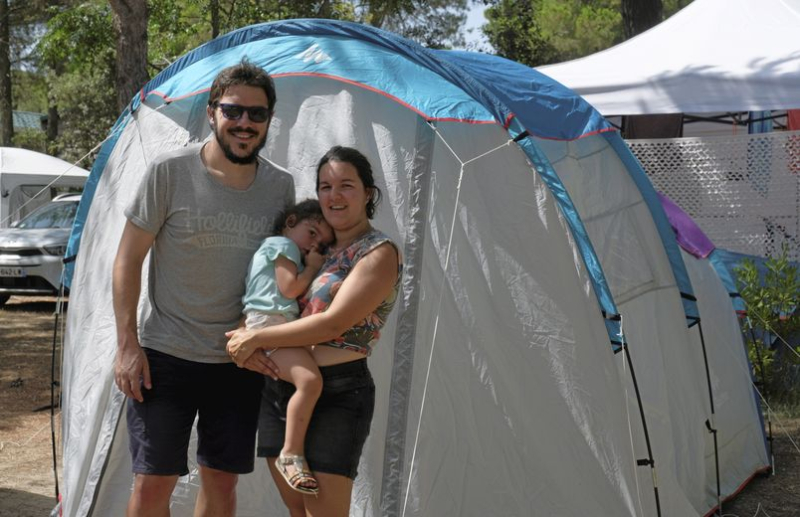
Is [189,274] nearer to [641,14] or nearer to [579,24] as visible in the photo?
[641,14]

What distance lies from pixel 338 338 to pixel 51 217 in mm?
11795

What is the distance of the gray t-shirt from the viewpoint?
3389 millimetres

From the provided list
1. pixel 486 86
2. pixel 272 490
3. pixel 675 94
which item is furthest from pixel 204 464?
pixel 675 94

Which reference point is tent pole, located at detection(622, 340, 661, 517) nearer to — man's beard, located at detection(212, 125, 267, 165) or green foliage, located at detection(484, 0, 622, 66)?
man's beard, located at detection(212, 125, 267, 165)

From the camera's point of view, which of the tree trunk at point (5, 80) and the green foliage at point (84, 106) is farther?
the green foliage at point (84, 106)

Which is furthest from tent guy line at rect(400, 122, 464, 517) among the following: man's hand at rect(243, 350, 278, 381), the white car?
the white car

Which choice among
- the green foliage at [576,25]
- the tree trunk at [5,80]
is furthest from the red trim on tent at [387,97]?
the green foliage at [576,25]

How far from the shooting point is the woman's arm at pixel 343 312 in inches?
124

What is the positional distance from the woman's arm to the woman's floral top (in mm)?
48

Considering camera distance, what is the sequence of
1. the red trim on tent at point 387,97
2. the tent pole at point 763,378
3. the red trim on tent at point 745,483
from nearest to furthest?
the red trim on tent at point 387,97 < the red trim on tent at point 745,483 < the tent pole at point 763,378

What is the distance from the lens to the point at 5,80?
77.7 ft

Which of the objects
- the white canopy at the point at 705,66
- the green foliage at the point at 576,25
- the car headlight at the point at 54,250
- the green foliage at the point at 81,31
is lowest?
the car headlight at the point at 54,250

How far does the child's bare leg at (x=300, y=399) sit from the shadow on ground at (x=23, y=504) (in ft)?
8.96

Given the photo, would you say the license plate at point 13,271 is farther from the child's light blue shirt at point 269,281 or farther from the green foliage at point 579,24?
the green foliage at point 579,24
